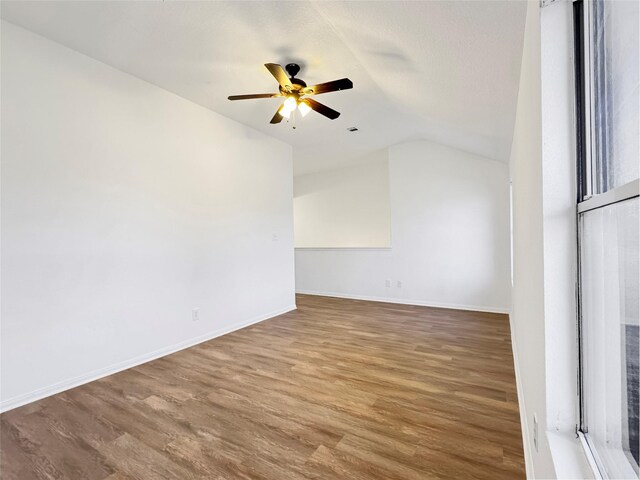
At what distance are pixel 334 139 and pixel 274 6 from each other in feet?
8.73

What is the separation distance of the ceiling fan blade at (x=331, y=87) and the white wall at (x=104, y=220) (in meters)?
1.57

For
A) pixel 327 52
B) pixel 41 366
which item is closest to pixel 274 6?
pixel 327 52

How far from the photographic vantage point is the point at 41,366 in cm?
222

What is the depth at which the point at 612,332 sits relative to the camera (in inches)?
25.6

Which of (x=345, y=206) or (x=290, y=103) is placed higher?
(x=290, y=103)

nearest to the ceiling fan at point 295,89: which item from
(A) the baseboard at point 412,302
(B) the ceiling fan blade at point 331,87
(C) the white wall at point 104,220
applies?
(B) the ceiling fan blade at point 331,87

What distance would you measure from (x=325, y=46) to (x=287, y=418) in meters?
2.71

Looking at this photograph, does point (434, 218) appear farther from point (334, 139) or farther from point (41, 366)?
point (41, 366)

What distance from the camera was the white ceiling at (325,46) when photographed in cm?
161

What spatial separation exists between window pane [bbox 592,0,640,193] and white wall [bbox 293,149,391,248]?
5.15 meters

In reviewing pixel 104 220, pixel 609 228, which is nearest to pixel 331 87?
pixel 609 228

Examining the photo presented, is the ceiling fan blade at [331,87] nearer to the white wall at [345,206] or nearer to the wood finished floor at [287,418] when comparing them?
the wood finished floor at [287,418]

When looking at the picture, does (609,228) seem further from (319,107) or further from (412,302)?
(412,302)

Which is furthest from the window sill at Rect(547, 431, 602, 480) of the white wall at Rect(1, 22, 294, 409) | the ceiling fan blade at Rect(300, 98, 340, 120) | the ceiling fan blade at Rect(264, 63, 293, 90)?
the white wall at Rect(1, 22, 294, 409)
